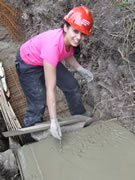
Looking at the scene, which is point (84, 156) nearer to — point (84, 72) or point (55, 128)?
point (55, 128)

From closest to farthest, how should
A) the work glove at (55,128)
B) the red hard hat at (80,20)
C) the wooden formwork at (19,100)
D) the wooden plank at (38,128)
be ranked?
the red hard hat at (80,20) < the work glove at (55,128) < the wooden plank at (38,128) < the wooden formwork at (19,100)

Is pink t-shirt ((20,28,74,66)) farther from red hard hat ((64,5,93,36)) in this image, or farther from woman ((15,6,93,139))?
red hard hat ((64,5,93,36))

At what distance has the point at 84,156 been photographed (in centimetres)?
162

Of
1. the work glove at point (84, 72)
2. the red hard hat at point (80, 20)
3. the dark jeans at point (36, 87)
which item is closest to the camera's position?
the red hard hat at point (80, 20)

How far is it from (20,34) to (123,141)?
4.03 meters

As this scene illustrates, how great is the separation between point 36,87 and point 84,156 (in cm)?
99

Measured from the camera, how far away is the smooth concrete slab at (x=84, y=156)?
4.74ft

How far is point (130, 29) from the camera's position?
2018 mm

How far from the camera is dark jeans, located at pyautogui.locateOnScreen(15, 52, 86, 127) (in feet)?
6.84

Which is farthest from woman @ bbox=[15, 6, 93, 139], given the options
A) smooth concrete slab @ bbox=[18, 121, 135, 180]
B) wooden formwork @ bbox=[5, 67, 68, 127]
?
wooden formwork @ bbox=[5, 67, 68, 127]

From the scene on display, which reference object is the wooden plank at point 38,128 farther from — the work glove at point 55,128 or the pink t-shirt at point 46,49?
the pink t-shirt at point 46,49

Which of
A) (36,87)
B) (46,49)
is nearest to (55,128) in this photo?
(36,87)

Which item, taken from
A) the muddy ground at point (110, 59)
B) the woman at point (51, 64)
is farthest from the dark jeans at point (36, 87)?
the muddy ground at point (110, 59)

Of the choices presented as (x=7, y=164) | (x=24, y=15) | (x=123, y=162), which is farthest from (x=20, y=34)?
(x=123, y=162)
